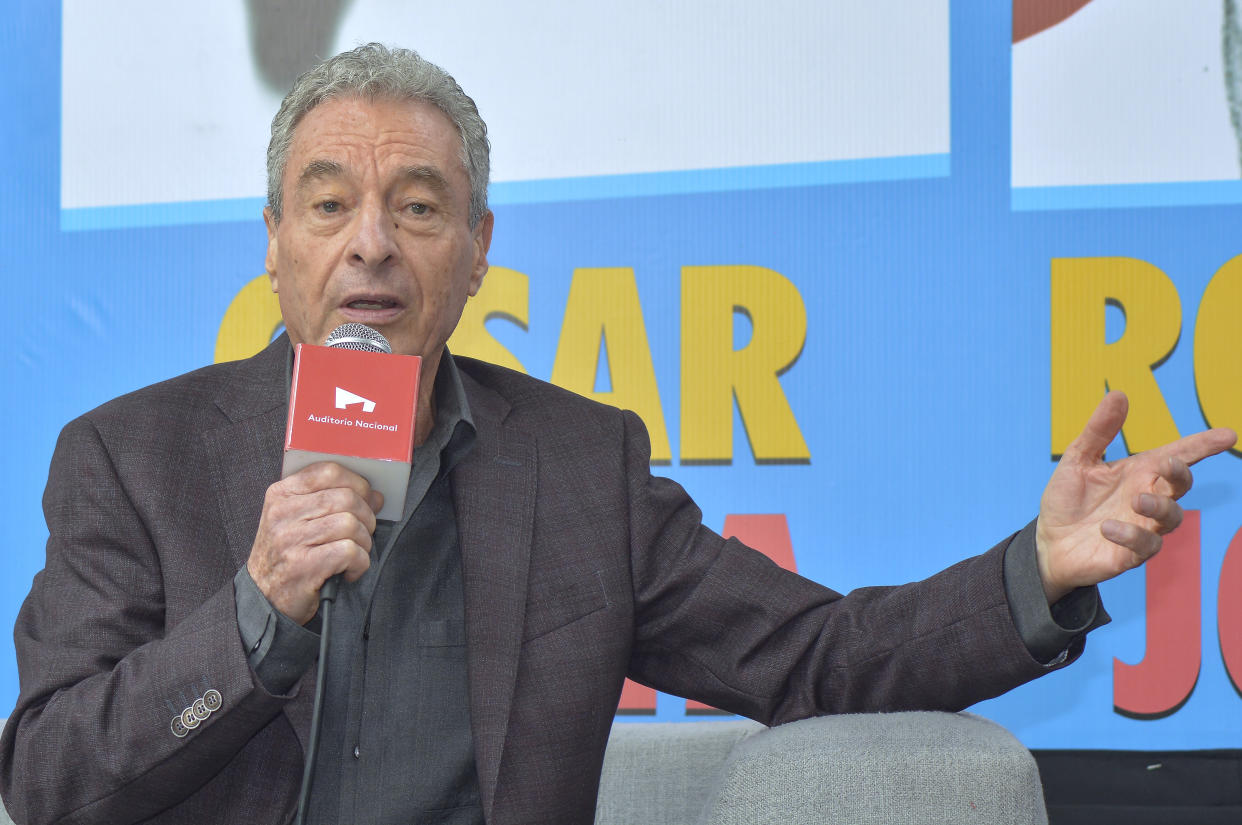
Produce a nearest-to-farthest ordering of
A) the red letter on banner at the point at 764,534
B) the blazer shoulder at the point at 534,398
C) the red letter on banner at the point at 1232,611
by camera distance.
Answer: the blazer shoulder at the point at 534,398
the red letter on banner at the point at 1232,611
the red letter on banner at the point at 764,534

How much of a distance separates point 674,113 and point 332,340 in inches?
51.8

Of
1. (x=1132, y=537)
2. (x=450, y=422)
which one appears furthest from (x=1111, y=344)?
(x=450, y=422)

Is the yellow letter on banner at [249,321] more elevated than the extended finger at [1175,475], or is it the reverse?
the yellow letter on banner at [249,321]

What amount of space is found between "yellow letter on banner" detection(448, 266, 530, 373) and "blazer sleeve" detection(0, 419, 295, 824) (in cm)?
104

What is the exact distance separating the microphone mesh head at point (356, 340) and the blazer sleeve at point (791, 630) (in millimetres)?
533

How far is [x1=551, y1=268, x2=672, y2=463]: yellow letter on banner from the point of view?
2289 millimetres

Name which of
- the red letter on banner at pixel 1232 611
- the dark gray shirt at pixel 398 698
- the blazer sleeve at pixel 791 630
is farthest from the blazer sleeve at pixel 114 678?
the red letter on banner at pixel 1232 611

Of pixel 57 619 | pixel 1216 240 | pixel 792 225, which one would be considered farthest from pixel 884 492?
pixel 57 619

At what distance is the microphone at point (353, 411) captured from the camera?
102 centimetres

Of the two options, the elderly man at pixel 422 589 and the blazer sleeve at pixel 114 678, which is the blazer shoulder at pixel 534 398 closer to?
the elderly man at pixel 422 589

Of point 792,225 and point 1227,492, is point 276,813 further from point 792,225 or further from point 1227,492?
point 1227,492

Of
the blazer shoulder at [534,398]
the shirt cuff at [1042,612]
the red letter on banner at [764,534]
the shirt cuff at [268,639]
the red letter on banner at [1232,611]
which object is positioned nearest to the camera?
the shirt cuff at [268,639]

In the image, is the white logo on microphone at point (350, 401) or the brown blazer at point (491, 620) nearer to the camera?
the white logo on microphone at point (350, 401)

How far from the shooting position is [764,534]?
2238mm
